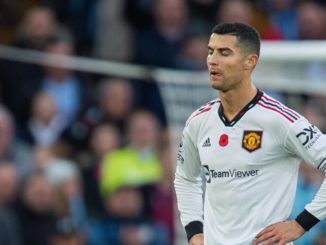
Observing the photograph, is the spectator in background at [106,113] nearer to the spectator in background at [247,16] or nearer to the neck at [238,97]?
the spectator in background at [247,16]

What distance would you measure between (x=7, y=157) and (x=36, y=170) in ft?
0.96

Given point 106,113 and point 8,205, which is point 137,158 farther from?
point 8,205

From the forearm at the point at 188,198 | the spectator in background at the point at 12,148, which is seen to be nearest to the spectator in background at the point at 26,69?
the spectator in background at the point at 12,148

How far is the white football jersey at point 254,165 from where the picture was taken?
7375 mm

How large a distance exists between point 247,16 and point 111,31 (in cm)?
148

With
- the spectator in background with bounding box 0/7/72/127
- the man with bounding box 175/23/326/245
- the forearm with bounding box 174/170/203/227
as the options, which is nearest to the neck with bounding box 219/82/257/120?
the man with bounding box 175/23/326/245

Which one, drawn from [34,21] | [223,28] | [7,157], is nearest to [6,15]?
[34,21]

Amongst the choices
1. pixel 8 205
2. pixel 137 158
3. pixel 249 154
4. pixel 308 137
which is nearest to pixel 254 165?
pixel 249 154

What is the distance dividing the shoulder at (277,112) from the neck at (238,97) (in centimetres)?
7

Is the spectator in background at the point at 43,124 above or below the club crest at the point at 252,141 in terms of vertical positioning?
below

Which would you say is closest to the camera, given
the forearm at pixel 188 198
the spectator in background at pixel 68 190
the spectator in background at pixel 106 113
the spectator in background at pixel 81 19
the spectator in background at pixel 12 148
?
the forearm at pixel 188 198

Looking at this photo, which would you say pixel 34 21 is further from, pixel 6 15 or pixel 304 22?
pixel 304 22

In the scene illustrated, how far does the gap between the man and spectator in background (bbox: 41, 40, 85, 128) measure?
5.82 metres

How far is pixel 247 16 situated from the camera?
14633 mm
